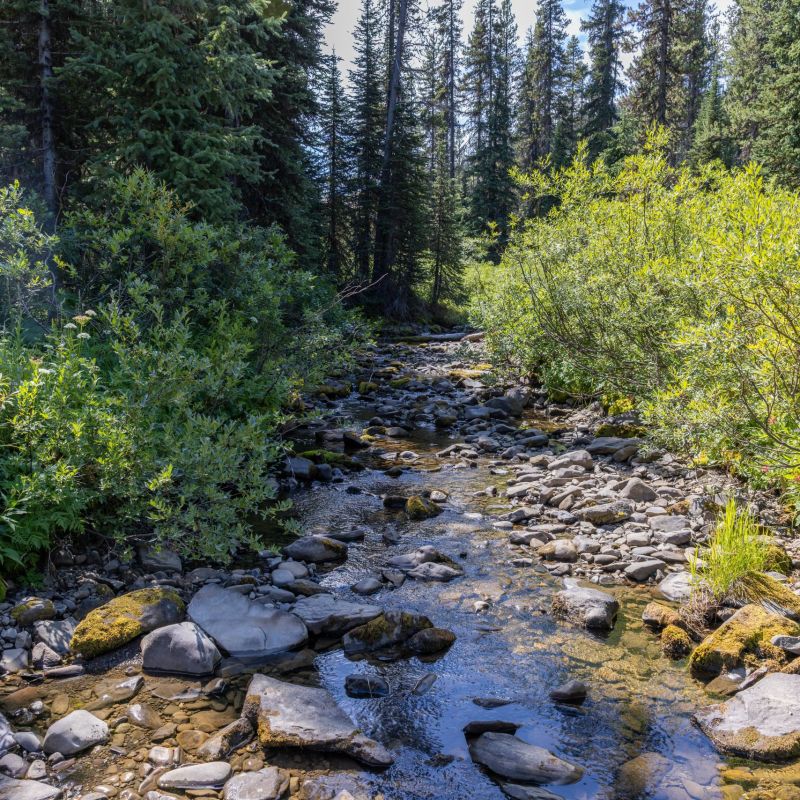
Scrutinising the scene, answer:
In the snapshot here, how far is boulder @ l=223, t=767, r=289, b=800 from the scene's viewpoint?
10.2 feet

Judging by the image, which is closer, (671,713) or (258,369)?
(671,713)

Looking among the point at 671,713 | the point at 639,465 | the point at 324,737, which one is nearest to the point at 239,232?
the point at 639,465

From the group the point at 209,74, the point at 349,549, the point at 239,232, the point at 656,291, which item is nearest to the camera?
the point at 349,549

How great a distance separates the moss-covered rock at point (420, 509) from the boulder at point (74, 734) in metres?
4.31

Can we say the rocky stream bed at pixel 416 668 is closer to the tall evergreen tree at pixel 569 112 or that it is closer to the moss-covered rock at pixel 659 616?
the moss-covered rock at pixel 659 616

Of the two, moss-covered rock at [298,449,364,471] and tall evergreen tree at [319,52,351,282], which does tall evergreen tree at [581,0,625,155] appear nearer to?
tall evergreen tree at [319,52,351,282]

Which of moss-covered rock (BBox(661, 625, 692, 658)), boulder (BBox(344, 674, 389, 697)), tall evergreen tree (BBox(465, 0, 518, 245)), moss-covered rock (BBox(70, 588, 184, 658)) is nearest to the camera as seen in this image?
boulder (BBox(344, 674, 389, 697))

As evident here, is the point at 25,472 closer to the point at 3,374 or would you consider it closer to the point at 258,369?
the point at 3,374

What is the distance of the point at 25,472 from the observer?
459 cm

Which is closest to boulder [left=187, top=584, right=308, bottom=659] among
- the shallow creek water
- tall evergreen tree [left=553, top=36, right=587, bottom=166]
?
the shallow creek water

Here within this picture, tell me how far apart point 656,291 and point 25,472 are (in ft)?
23.4

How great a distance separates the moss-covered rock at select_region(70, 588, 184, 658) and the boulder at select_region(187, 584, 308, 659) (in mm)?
187

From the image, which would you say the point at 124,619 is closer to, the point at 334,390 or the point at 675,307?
the point at 675,307

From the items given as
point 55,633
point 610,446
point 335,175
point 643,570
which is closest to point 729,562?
point 643,570
